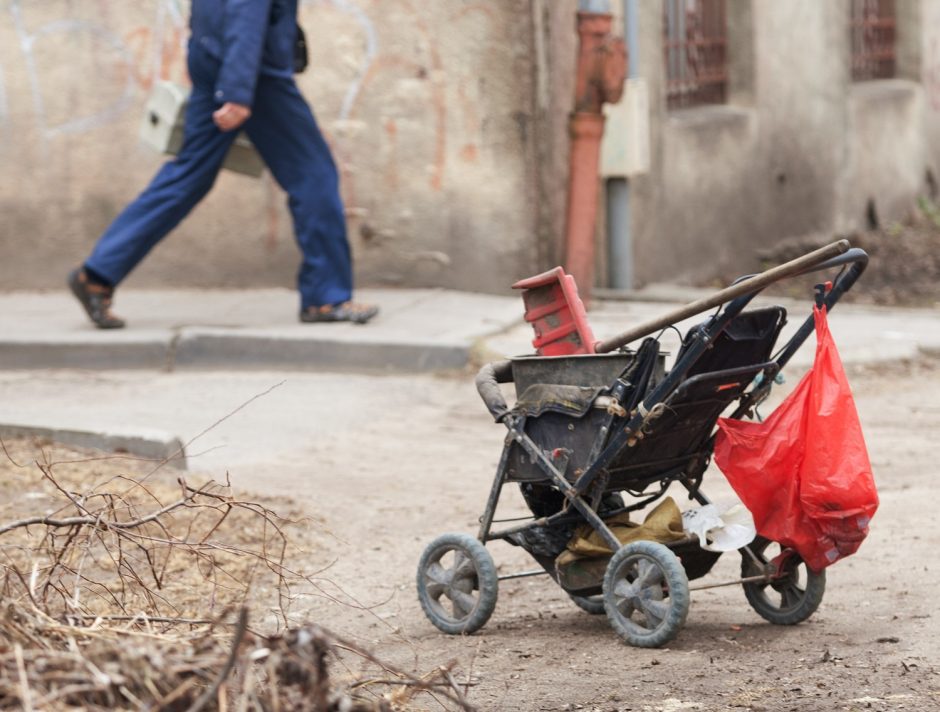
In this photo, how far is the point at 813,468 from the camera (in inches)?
154

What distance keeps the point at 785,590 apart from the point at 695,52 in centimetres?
766

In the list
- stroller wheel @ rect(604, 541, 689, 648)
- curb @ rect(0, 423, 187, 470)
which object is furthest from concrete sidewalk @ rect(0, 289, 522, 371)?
stroller wheel @ rect(604, 541, 689, 648)

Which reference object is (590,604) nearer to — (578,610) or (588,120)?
(578,610)

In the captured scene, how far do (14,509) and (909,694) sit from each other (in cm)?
312

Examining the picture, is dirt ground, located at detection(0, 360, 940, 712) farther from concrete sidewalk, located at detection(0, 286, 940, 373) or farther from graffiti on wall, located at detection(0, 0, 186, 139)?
graffiti on wall, located at detection(0, 0, 186, 139)

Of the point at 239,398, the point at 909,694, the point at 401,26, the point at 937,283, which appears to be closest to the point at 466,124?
the point at 401,26

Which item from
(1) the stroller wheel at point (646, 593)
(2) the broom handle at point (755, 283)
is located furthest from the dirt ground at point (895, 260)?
(2) the broom handle at point (755, 283)

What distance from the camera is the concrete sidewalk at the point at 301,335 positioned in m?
7.73

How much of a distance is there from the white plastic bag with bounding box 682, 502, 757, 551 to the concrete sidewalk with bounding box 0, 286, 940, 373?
3373 millimetres

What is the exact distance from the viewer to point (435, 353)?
767 cm

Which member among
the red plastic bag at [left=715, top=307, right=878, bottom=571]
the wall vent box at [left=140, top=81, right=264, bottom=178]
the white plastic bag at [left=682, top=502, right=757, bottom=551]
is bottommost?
the white plastic bag at [left=682, top=502, right=757, bottom=551]

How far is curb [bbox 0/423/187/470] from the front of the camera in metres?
5.93

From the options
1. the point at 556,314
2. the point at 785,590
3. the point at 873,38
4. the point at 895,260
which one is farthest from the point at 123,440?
the point at 873,38

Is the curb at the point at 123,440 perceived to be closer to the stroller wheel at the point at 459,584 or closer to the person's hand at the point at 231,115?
the stroller wheel at the point at 459,584
